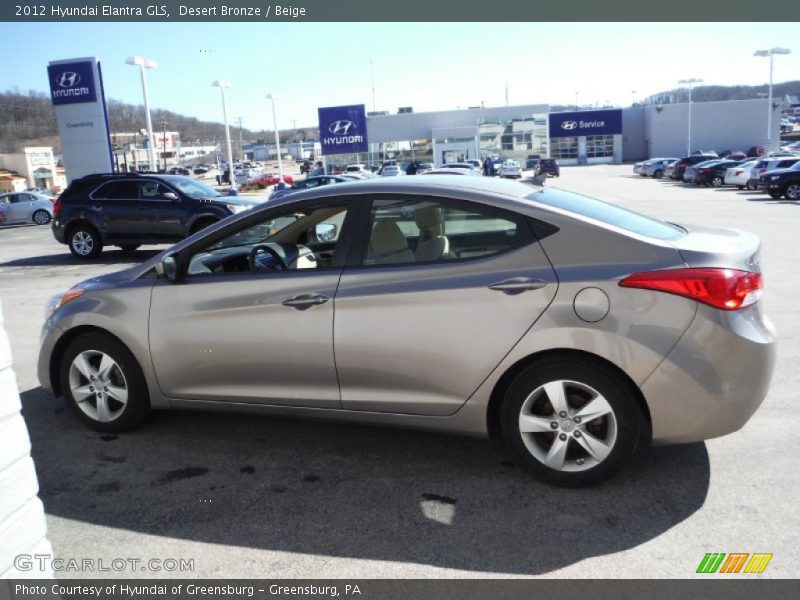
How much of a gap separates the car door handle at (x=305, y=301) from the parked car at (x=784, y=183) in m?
24.6

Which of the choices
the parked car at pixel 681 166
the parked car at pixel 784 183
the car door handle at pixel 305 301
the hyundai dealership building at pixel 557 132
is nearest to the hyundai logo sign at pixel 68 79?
the parked car at pixel 784 183

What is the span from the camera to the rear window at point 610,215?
3.87 meters

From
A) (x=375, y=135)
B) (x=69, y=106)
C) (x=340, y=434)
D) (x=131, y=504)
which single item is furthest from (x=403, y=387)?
(x=375, y=135)

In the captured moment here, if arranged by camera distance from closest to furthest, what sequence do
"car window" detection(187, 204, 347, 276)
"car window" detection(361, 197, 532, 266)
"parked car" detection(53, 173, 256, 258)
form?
"car window" detection(361, 197, 532, 266) → "car window" detection(187, 204, 347, 276) → "parked car" detection(53, 173, 256, 258)

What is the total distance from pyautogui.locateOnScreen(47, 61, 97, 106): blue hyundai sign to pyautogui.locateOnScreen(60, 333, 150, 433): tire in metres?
28.6

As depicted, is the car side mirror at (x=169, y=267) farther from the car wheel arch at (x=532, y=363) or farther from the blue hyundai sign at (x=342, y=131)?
the blue hyundai sign at (x=342, y=131)

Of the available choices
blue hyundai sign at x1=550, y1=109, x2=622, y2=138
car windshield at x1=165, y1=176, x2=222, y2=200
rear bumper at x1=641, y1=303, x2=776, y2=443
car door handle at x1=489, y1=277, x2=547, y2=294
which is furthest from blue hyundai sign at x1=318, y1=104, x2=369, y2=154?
rear bumper at x1=641, y1=303, x2=776, y2=443

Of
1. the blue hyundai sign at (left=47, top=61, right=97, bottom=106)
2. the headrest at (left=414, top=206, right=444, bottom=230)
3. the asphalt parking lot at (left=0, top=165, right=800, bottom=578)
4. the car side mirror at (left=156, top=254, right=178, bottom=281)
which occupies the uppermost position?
the blue hyundai sign at (left=47, top=61, right=97, bottom=106)

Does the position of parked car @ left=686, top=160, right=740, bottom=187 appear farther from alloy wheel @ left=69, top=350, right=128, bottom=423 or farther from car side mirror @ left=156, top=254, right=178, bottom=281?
alloy wheel @ left=69, top=350, right=128, bottom=423

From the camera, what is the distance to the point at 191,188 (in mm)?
14492

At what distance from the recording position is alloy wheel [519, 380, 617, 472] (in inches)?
140

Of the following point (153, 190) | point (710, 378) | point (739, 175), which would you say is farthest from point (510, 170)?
point (710, 378)

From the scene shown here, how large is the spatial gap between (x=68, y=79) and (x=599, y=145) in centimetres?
6231

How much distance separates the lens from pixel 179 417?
5.01 meters
